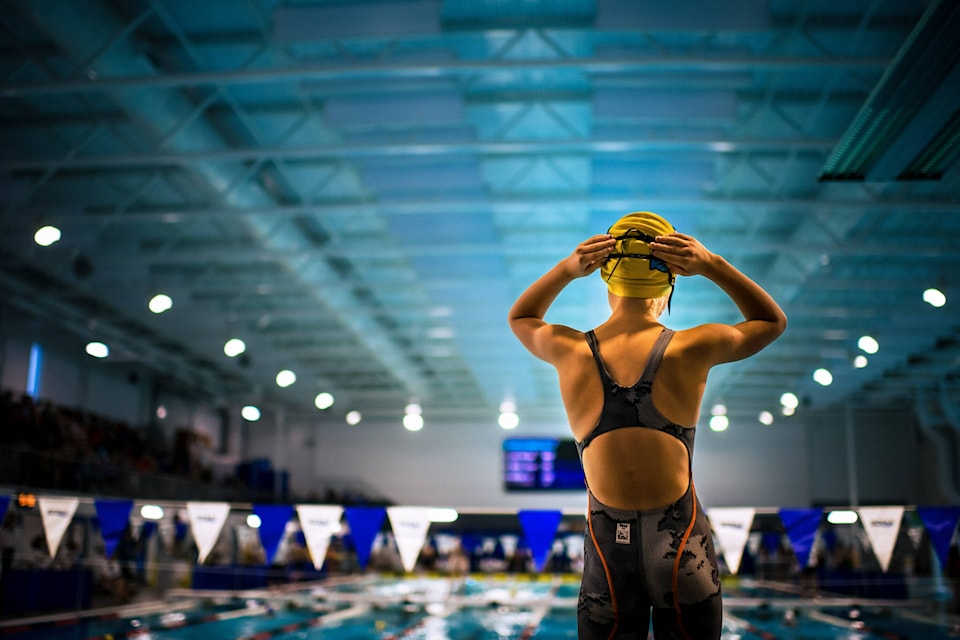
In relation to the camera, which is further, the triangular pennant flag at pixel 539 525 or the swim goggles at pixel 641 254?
the triangular pennant flag at pixel 539 525

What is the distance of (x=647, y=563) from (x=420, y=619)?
41.6 ft

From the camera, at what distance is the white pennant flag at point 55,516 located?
9.55m

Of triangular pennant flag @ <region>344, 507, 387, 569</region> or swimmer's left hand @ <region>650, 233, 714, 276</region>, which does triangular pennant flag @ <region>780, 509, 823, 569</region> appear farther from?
swimmer's left hand @ <region>650, 233, 714, 276</region>

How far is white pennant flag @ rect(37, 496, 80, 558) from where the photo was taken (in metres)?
9.55

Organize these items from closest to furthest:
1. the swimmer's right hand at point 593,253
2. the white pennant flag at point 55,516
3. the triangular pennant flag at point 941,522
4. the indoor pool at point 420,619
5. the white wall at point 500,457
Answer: the swimmer's right hand at point 593,253 < the triangular pennant flag at point 941,522 < the white pennant flag at point 55,516 < the indoor pool at point 420,619 < the white wall at point 500,457

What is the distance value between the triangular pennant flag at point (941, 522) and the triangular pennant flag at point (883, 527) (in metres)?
0.37

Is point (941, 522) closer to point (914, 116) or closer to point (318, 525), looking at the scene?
point (914, 116)

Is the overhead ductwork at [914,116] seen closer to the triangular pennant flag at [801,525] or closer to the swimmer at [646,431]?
the triangular pennant flag at [801,525]

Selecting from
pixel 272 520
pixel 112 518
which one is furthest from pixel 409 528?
pixel 112 518

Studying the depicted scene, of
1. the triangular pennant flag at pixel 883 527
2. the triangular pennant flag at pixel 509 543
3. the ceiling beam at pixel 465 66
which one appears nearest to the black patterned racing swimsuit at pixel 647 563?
the ceiling beam at pixel 465 66

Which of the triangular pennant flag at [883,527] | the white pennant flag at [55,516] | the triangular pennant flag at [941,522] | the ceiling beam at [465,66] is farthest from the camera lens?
the white pennant flag at [55,516]

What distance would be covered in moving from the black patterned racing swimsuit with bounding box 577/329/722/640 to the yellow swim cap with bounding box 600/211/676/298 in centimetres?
17

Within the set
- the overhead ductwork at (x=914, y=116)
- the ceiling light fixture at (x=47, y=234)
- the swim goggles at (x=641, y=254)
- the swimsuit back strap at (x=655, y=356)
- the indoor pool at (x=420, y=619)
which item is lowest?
the indoor pool at (x=420, y=619)

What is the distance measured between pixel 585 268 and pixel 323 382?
2542 centimetres
